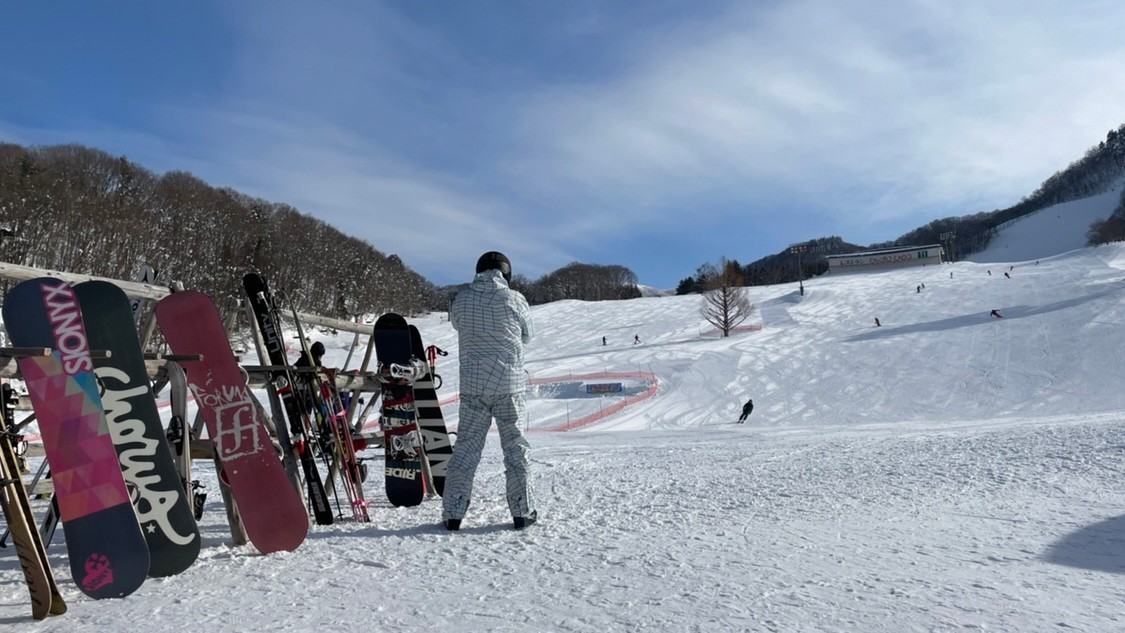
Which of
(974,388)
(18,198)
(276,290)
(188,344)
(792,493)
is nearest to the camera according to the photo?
(188,344)

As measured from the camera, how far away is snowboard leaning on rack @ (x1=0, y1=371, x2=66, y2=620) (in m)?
2.98

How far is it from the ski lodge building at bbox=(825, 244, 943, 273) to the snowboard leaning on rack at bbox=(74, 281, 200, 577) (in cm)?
9218

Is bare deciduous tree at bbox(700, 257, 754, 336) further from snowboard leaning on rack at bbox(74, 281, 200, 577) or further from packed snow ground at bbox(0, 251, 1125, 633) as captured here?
snowboard leaning on rack at bbox(74, 281, 200, 577)

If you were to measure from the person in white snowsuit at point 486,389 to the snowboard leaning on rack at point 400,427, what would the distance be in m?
1.31

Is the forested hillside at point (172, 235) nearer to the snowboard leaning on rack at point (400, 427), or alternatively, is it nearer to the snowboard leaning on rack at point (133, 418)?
the snowboard leaning on rack at point (400, 427)

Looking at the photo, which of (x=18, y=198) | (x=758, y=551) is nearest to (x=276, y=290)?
(x=758, y=551)

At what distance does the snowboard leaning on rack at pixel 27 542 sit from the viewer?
9.78 feet

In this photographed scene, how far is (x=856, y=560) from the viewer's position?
11.4ft

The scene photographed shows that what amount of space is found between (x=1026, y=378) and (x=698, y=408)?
11780mm

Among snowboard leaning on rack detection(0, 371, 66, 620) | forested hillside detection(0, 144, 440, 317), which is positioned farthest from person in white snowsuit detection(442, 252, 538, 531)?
forested hillside detection(0, 144, 440, 317)

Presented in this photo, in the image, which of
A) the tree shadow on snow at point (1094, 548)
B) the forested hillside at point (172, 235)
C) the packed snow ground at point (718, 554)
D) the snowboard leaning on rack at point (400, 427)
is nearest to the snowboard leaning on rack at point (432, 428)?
the snowboard leaning on rack at point (400, 427)

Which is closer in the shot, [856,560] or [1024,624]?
[1024,624]

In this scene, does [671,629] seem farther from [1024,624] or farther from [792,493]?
[792,493]

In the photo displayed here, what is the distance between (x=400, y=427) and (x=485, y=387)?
186 centimetres
